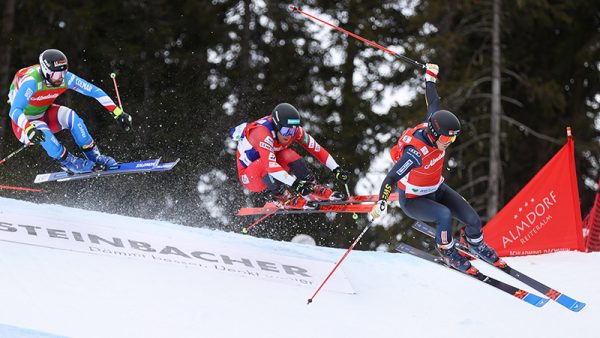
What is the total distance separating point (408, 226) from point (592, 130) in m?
4.72

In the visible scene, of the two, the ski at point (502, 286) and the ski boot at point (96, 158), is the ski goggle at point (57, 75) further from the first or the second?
the ski at point (502, 286)

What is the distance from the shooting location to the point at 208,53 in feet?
63.2

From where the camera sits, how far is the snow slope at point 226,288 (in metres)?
6.91

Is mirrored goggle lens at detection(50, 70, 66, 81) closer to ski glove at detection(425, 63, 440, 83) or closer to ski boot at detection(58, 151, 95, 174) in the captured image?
ski boot at detection(58, 151, 95, 174)

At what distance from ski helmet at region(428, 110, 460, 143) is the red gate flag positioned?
275 cm

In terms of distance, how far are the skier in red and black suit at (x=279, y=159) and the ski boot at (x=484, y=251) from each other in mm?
2098

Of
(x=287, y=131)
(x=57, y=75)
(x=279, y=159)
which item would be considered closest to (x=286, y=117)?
(x=287, y=131)

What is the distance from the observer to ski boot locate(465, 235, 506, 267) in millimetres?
8031

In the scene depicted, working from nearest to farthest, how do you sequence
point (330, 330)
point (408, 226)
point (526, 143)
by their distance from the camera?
point (330, 330) < point (408, 226) < point (526, 143)

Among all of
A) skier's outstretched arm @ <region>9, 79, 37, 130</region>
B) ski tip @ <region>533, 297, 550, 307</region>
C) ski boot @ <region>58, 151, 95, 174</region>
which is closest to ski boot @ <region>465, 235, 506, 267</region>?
ski tip @ <region>533, 297, 550, 307</region>

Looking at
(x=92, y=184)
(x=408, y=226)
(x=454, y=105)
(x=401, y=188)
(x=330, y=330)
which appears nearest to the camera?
(x=330, y=330)

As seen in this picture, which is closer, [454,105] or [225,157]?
[454,105]

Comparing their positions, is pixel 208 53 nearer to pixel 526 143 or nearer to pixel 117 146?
pixel 117 146

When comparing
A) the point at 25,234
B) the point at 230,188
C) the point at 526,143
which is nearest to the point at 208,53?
the point at 230,188
